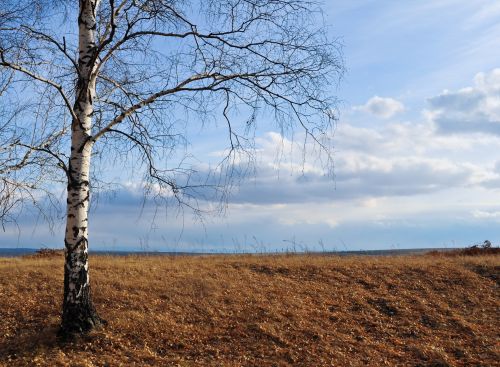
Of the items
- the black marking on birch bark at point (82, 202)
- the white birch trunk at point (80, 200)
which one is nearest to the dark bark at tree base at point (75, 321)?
the white birch trunk at point (80, 200)

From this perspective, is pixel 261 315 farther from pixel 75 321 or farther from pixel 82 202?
pixel 82 202

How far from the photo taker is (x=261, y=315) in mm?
11086

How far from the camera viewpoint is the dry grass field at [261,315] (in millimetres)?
9305

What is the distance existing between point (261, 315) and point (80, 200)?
458cm

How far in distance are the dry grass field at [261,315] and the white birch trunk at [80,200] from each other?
483 millimetres

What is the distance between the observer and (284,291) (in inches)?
512

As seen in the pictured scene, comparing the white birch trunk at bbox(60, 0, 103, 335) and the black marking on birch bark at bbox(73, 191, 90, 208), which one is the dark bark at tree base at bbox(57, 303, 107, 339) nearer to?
the white birch trunk at bbox(60, 0, 103, 335)

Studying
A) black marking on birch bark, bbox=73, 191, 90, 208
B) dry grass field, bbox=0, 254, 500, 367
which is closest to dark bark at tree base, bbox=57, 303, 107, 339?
dry grass field, bbox=0, 254, 500, 367

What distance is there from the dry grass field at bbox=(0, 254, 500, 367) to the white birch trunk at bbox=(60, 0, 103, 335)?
1.59ft

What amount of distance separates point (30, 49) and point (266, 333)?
7.05 metres

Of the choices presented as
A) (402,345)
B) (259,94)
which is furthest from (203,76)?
(402,345)

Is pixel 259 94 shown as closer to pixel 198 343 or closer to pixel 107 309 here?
pixel 198 343

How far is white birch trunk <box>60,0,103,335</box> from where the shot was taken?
30.8 feet

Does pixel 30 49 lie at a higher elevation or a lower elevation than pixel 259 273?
higher
